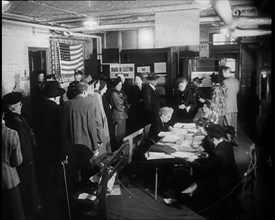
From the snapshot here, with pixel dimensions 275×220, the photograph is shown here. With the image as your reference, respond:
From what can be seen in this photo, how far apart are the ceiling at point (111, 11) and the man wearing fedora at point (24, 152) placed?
1.04m

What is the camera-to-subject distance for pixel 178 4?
4.67 meters

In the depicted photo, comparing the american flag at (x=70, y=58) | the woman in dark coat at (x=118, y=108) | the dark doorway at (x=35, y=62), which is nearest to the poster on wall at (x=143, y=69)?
the american flag at (x=70, y=58)

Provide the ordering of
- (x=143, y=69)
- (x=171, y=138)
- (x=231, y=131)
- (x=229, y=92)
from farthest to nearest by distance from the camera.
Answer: (x=143, y=69)
(x=229, y=92)
(x=171, y=138)
(x=231, y=131)

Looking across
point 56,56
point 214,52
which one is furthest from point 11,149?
point 214,52

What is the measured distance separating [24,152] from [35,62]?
177 inches

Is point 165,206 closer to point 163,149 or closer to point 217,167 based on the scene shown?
point 163,149

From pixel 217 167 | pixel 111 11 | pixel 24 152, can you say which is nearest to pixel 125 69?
pixel 111 11

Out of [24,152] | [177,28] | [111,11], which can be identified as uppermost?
[111,11]

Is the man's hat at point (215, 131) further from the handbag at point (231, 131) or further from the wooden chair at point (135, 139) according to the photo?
the wooden chair at point (135, 139)

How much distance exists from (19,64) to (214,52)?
27.7 feet

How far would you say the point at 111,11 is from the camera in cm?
552

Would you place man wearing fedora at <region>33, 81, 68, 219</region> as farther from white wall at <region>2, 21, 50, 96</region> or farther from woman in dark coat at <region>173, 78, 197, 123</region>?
woman in dark coat at <region>173, 78, 197, 123</region>

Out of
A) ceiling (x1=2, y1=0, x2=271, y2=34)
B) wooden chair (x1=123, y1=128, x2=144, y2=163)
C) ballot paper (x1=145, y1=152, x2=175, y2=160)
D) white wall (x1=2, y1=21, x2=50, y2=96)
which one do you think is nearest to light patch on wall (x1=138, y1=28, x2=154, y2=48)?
ceiling (x1=2, y1=0, x2=271, y2=34)

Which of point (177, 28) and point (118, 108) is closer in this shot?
point (177, 28)
